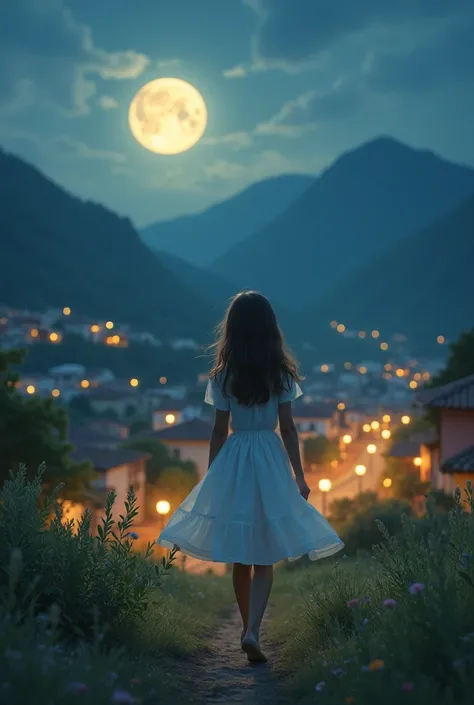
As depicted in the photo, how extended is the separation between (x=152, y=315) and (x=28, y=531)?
12669 cm

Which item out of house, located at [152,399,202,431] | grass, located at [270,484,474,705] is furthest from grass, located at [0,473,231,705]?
house, located at [152,399,202,431]

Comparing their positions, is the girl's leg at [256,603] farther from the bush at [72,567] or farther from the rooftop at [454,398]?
the rooftop at [454,398]

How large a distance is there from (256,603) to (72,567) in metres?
1.28

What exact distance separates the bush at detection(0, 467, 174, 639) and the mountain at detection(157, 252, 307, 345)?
138762mm

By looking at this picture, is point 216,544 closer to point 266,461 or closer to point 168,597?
point 266,461

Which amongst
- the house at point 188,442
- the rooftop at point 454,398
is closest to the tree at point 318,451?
the house at point 188,442

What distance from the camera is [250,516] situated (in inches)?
222

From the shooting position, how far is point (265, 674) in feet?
18.0

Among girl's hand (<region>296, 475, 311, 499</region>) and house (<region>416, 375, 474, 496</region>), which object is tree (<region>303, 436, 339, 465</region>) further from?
girl's hand (<region>296, 475, 311, 499</region>)

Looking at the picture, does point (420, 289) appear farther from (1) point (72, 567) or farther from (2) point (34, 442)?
(1) point (72, 567)

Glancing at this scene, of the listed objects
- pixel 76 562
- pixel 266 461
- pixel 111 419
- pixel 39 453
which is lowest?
pixel 76 562

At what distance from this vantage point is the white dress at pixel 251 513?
18.4 ft

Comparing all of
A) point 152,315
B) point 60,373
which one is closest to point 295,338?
point 152,315

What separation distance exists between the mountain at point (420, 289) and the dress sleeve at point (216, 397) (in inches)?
5773
